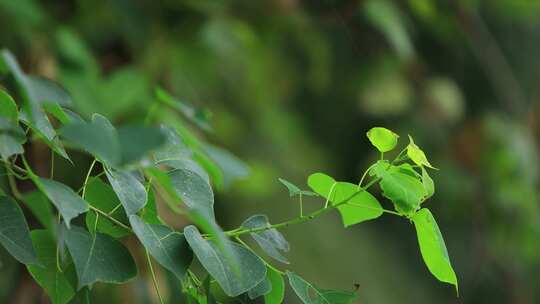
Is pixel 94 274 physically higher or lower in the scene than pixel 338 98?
higher

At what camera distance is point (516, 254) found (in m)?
1.62

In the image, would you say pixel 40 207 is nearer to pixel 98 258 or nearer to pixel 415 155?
pixel 98 258

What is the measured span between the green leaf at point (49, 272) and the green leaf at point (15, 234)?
21 mm

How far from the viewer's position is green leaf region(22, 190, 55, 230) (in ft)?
0.95

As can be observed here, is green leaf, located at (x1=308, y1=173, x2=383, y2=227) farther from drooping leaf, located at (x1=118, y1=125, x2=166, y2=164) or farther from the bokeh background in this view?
the bokeh background

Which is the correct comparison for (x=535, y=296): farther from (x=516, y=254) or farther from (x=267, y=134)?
(x=267, y=134)

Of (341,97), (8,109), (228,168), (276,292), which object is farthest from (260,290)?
(341,97)

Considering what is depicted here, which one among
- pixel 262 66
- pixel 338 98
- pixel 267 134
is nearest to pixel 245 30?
pixel 262 66

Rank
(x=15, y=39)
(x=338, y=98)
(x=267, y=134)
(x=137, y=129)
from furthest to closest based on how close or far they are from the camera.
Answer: (x=338, y=98)
(x=267, y=134)
(x=15, y=39)
(x=137, y=129)

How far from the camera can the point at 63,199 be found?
11.9 inches

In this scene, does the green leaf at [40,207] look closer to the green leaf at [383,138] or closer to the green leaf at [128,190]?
the green leaf at [128,190]

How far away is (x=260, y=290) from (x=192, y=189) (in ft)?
0.18

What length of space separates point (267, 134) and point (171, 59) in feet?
0.91

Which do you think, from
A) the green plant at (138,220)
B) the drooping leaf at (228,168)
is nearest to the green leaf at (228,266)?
the green plant at (138,220)
